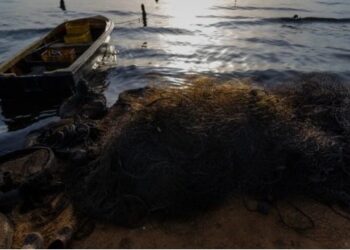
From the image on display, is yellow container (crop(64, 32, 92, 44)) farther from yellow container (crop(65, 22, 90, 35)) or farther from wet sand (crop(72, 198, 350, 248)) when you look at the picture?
wet sand (crop(72, 198, 350, 248))

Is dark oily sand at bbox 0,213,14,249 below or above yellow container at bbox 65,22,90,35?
below

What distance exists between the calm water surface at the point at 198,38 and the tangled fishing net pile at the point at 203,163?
586cm

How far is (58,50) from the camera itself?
47.1ft

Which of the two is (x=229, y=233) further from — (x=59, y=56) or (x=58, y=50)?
(x=58, y=50)

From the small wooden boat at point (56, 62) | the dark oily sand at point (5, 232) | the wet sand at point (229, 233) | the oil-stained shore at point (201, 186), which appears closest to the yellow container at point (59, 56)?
the small wooden boat at point (56, 62)

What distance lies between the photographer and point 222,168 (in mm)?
6301

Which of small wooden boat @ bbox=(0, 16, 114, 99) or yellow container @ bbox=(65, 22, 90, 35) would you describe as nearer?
small wooden boat @ bbox=(0, 16, 114, 99)

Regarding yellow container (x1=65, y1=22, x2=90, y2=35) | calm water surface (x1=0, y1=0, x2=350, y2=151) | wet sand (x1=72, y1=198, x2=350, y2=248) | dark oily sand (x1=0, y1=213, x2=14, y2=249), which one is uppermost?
yellow container (x1=65, y1=22, x2=90, y2=35)

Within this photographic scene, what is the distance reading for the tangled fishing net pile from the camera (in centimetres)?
605

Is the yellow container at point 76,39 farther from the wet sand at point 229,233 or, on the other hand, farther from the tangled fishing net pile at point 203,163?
the wet sand at point 229,233

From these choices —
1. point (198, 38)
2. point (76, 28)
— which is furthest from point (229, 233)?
point (198, 38)

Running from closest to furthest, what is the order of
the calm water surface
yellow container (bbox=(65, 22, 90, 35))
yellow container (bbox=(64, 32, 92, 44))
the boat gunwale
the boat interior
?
the boat gunwale → the boat interior → the calm water surface → yellow container (bbox=(64, 32, 92, 44)) → yellow container (bbox=(65, 22, 90, 35))

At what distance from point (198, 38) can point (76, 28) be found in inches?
342

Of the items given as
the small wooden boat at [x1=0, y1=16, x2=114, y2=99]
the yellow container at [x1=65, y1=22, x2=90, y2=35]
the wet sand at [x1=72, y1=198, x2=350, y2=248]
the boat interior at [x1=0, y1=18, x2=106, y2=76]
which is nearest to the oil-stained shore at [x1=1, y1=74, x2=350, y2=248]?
the wet sand at [x1=72, y1=198, x2=350, y2=248]
